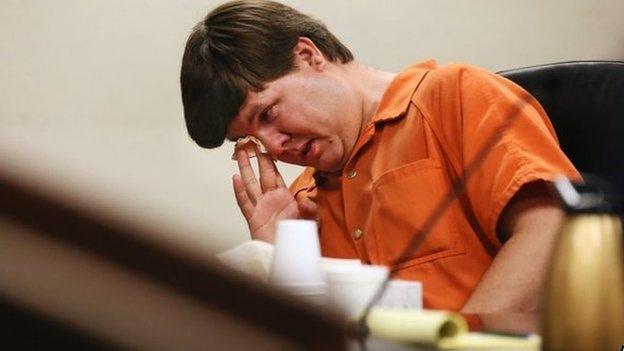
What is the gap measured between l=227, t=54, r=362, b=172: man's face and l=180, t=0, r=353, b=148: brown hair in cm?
2

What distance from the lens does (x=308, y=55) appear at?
5.22ft

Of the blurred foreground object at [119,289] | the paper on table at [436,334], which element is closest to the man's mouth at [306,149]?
the paper on table at [436,334]

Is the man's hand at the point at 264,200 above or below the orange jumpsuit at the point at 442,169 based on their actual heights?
below

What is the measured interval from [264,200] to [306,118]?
233 mm

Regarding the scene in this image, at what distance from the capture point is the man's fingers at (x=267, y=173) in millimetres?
1690

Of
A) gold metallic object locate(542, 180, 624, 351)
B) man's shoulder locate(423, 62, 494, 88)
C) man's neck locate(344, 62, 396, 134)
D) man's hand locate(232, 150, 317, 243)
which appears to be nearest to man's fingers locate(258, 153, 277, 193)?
man's hand locate(232, 150, 317, 243)

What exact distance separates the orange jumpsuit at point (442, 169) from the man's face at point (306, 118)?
38 millimetres

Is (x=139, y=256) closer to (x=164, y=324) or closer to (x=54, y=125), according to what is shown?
(x=164, y=324)

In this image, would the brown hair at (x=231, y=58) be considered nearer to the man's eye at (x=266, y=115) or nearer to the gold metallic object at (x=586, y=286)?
the man's eye at (x=266, y=115)

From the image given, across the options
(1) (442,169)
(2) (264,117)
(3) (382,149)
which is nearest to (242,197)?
(2) (264,117)

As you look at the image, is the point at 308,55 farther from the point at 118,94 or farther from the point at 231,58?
the point at 118,94

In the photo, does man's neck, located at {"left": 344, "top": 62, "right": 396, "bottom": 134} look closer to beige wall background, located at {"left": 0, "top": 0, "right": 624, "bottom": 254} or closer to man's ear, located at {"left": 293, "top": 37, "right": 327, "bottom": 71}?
man's ear, located at {"left": 293, "top": 37, "right": 327, "bottom": 71}

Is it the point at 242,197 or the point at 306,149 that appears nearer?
the point at 306,149

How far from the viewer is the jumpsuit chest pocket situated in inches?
52.0
